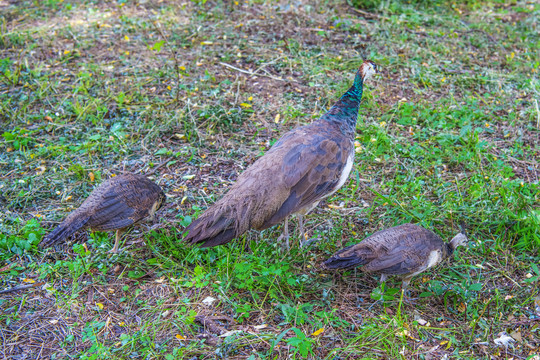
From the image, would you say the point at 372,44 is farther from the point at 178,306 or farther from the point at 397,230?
the point at 178,306

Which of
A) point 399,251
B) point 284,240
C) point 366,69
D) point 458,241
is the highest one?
point 366,69

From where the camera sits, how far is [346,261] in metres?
3.49

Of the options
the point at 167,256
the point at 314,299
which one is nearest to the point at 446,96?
the point at 314,299

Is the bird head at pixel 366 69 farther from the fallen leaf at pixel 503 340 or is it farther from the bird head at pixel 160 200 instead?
the fallen leaf at pixel 503 340

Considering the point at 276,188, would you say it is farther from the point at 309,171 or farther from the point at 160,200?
the point at 160,200

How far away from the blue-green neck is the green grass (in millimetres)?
668

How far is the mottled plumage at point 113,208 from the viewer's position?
3.71 m

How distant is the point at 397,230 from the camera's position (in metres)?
3.65

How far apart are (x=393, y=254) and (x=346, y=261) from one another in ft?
1.10

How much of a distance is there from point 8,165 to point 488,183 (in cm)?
476

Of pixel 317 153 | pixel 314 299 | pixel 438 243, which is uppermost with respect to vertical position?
pixel 317 153

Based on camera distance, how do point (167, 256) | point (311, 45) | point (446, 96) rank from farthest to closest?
point (311, 45) → point (446, 96) → point (167, 256)

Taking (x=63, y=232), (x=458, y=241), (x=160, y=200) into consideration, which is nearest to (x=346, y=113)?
(x=458, y=241)

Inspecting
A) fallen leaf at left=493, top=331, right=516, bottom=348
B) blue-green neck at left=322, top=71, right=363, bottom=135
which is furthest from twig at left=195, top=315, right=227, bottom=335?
blue-green neck at left=322, top=71, right=363, bottom=135
